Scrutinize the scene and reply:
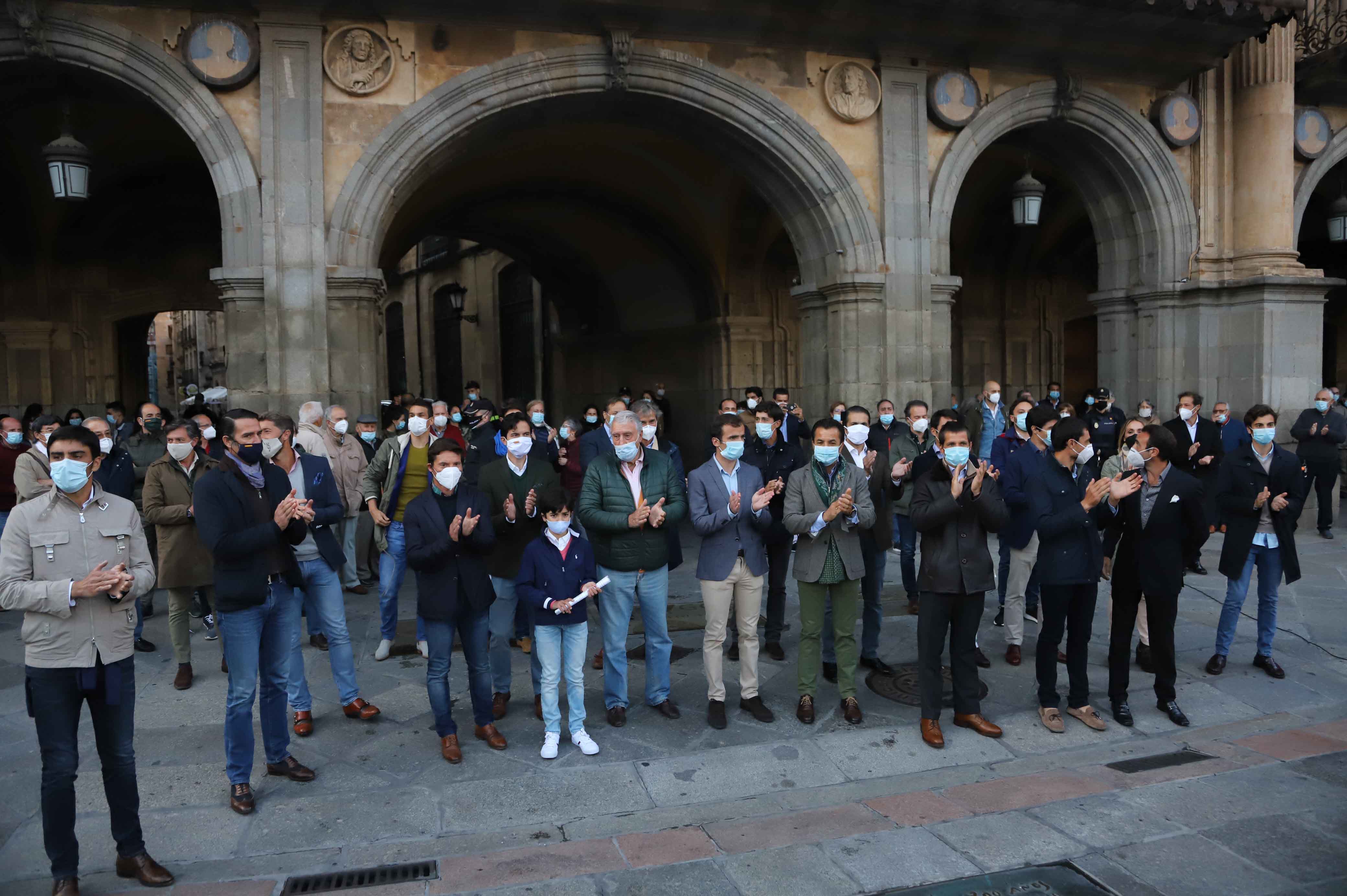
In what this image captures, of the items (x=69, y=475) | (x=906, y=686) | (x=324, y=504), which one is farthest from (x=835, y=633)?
(x=69, y=475)

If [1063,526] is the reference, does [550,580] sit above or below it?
below

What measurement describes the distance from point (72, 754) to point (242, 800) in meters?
0.95

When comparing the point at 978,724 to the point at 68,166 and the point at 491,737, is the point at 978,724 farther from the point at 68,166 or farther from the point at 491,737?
the point at 68,166

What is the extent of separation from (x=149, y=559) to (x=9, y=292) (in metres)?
12.3

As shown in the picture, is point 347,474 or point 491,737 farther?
point 347,474

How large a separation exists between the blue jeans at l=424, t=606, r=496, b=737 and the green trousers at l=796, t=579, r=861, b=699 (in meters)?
1.85

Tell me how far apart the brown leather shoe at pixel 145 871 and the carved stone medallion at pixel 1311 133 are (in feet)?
51.0

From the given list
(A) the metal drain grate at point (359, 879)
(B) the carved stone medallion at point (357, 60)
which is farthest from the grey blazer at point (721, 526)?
(B) the carved stone medallion at point (357, 60)

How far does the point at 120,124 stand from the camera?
1198 centimetres

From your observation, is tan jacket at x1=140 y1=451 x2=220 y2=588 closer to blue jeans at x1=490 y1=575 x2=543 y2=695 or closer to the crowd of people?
the crowd of people

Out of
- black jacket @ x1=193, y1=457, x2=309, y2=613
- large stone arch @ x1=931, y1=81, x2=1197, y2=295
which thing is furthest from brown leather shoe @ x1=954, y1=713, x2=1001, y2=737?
large stone arch @ x1=931, y1=81, x2=1197, y2=295

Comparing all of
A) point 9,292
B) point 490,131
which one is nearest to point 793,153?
point 490,131

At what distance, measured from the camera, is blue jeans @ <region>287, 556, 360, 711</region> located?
5.47 m

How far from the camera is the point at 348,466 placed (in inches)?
324
